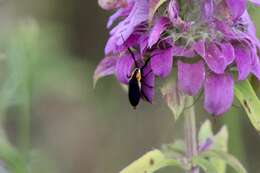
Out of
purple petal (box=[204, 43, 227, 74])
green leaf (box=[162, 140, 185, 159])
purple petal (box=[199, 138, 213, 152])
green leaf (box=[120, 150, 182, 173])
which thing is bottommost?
purple petal (box=[199, 138, 213, 152])

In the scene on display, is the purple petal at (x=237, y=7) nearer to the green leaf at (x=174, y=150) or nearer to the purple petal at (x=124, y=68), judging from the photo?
the purple petal at (x=124, y=68)

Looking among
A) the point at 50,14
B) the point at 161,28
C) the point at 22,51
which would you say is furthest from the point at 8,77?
the point at 50,14

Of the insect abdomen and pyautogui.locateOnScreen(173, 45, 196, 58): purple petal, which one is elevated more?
pyautogui.locateOnScreen(173, 45, 196, 58): purple petal

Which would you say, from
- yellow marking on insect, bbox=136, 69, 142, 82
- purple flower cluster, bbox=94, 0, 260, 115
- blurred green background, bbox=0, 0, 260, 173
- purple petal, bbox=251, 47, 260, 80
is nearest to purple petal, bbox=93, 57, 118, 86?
purple flower cluster, bbox=94, 0, 260, 115

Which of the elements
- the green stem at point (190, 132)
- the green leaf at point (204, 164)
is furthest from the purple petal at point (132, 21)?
the green leaf at point (204, 164)

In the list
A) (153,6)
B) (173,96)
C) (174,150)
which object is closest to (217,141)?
(174,150)

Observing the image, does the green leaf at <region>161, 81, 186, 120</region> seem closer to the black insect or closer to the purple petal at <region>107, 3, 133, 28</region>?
the black insect
